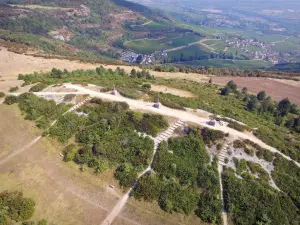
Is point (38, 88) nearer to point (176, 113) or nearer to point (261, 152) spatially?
point (176, 113)

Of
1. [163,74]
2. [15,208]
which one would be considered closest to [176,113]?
[15,208]

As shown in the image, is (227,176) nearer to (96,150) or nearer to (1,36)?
(96,150)

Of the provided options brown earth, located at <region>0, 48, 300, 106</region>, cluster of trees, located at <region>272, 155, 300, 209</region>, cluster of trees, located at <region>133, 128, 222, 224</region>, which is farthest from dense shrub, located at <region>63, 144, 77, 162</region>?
brown earth, located at <region>0, 48, 300, 106</region>

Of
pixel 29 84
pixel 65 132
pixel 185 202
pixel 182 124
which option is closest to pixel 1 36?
pixel 29 84

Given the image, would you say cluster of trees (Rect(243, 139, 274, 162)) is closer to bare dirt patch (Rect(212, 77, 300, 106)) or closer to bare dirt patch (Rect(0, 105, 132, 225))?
bare dirt patch (Rect(0, 105, 132, 225))

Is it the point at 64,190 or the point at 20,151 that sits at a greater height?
the point at 20,151

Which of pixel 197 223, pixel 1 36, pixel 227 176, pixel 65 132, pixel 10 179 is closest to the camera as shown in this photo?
pixel 197 223
